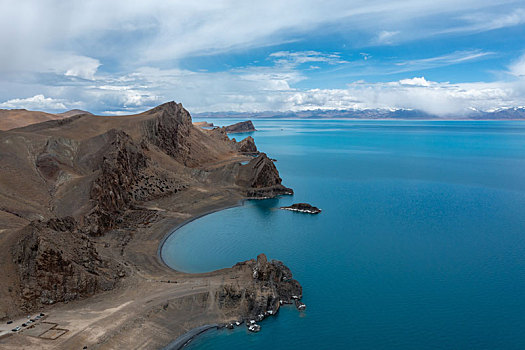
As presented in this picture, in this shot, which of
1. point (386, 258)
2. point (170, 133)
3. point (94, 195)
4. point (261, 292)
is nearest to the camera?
point (261, 292)

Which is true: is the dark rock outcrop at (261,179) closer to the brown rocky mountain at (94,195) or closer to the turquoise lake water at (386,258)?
the brown rocky mountain at (94,195)

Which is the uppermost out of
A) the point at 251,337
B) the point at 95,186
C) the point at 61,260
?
the point at 95,186

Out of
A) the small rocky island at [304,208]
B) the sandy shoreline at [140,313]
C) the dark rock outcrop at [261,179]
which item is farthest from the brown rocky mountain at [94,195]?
the small rocky island at [304,208]

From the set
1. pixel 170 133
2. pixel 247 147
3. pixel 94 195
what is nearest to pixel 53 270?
pixel 94 195

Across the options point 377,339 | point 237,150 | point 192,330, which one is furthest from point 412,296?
point 237,150

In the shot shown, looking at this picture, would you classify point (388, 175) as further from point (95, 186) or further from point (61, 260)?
point (61, 260)

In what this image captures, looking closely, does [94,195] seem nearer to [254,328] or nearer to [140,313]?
[140,313]

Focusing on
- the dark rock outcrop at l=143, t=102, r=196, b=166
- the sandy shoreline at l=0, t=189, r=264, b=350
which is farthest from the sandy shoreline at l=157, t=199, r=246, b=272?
the dark rock outcrop at l=143, t=102, r=196, b=166
